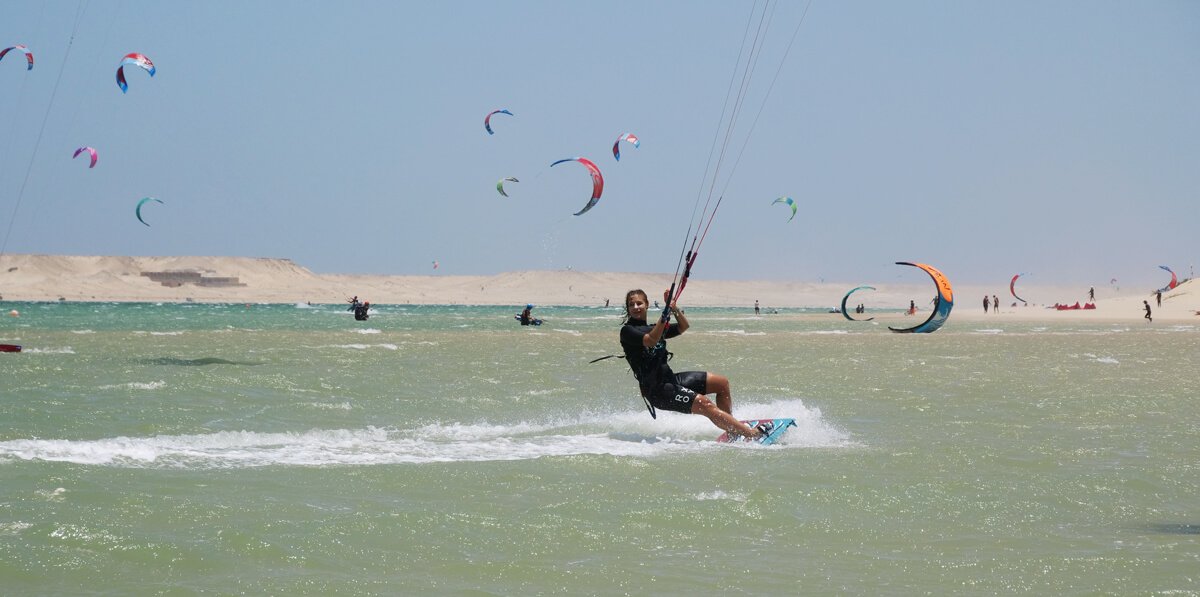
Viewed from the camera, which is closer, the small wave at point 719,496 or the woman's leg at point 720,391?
the small wave at point 719,496

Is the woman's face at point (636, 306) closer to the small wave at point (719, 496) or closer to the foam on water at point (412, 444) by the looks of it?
the foam on water at point (412, 444)

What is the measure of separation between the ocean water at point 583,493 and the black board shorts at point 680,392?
1.22 feet

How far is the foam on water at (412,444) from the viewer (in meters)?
8.62

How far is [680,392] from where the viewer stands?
31.8ft

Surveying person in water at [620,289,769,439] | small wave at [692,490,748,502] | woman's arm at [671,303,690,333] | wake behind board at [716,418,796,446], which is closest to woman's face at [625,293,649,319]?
person in water at [620,289,769,439]

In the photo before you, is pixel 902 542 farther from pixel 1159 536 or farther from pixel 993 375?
pixel 993 375

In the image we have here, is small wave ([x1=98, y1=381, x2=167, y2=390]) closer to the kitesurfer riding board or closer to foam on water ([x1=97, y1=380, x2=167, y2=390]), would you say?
foam on water ([x1=97, y1=380, x2=167, y2=390])

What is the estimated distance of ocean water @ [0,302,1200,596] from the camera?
531cm

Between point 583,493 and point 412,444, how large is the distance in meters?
2.95

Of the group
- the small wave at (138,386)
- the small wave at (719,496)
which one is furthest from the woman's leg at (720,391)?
the small wave at (138,386)

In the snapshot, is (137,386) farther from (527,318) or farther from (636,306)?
(527,318)

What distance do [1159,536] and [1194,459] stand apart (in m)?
3.24

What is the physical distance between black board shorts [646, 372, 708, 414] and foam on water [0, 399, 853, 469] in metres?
0.35

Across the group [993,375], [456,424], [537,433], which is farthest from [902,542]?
[993,375]
